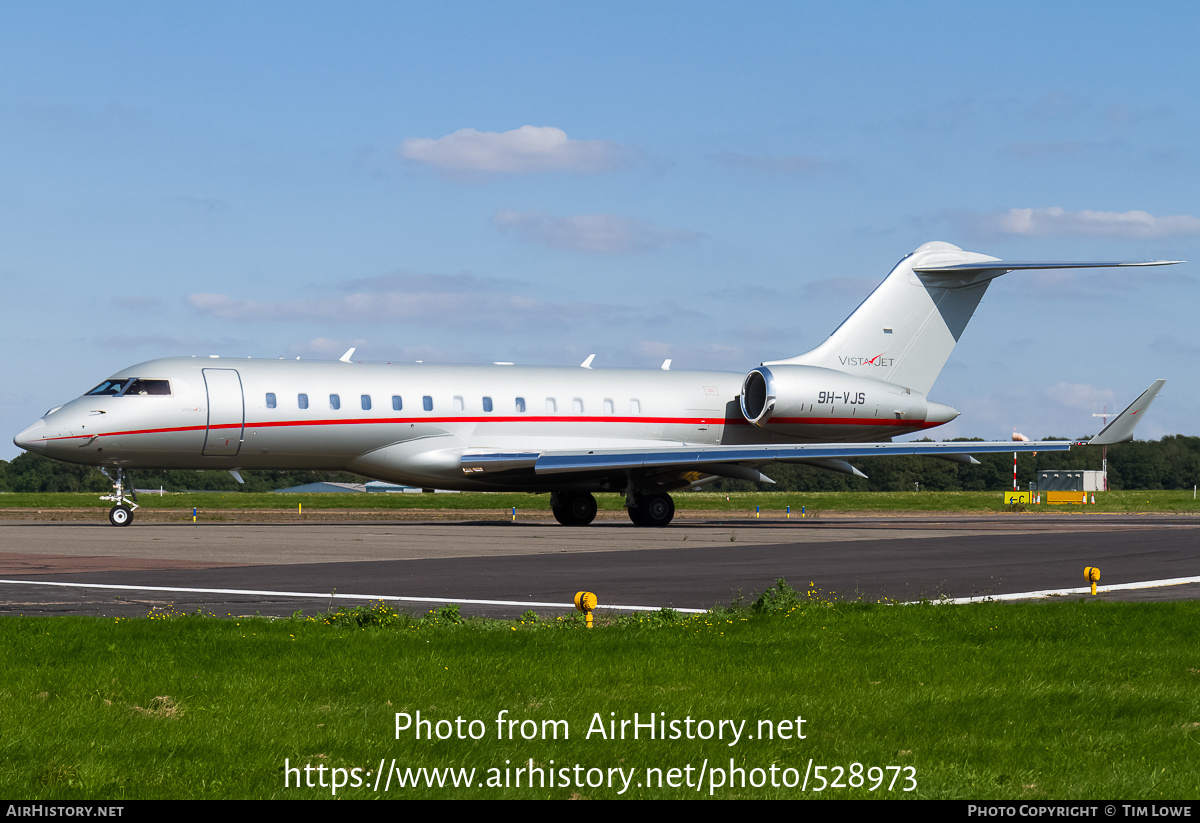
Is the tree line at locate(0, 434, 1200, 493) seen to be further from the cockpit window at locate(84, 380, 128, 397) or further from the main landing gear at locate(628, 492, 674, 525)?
the cockpit window at locate(84, 380, 128, 397)

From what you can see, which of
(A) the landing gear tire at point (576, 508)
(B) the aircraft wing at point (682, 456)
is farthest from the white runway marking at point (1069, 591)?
(A) the landing gear tire at point (576, 508)

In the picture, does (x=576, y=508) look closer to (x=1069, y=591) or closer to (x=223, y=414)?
(x=223, y=414)

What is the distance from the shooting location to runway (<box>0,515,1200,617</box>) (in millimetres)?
14930

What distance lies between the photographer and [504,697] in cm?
820

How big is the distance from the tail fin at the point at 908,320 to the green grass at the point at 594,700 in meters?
28.0

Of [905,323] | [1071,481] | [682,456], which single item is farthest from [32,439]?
[1071,481]

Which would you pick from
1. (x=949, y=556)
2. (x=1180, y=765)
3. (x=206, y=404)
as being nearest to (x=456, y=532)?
(x=206, y=404)

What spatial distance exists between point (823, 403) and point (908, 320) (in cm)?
469

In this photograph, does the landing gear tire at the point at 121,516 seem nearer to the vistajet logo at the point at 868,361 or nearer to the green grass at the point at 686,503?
the green grass at the point at 686,503

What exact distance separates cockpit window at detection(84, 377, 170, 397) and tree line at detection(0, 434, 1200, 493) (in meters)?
60.5

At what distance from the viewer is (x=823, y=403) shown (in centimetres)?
3747

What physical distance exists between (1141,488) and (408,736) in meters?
103

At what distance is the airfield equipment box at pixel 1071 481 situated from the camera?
78.9m

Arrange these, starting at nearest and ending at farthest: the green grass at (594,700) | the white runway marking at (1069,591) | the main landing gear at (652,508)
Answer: the green grass at (594,700) → the white runway marking at (1069,591) → the main landing gear at (652,508)
